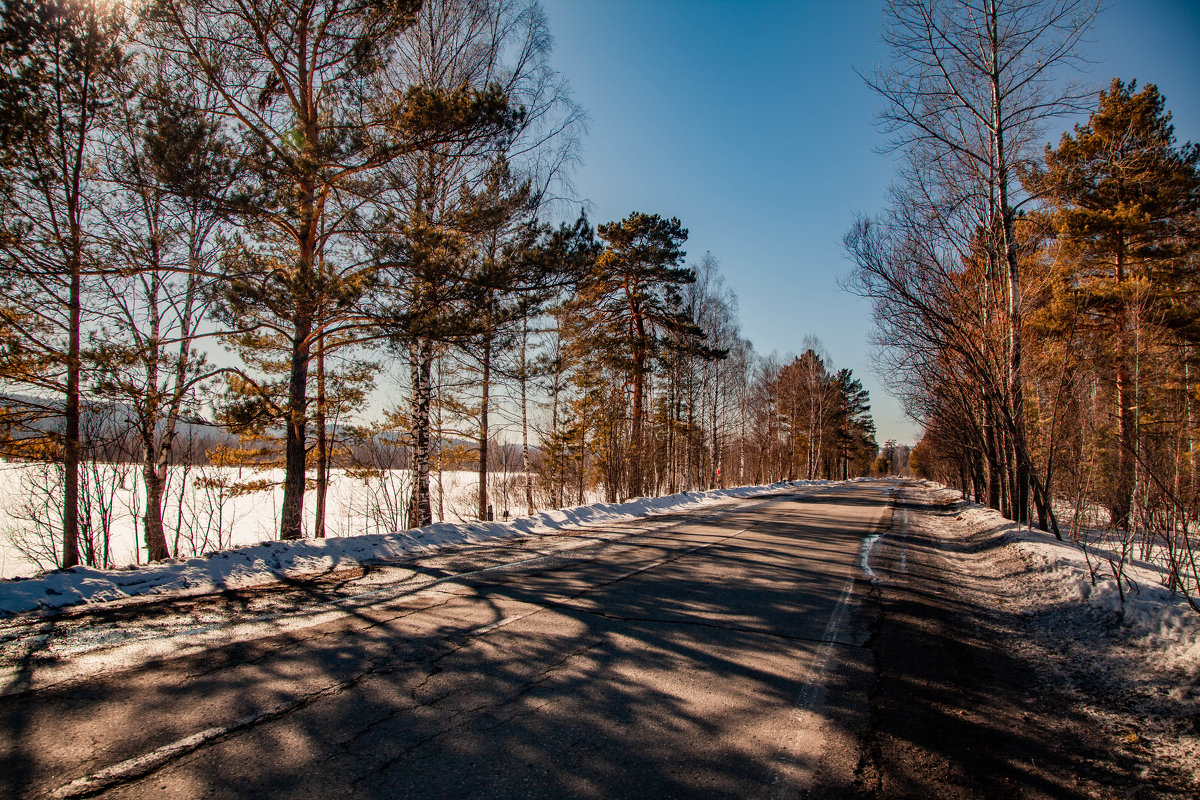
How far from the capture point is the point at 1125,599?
5047 millimetres

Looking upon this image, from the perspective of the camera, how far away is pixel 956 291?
13.2 m

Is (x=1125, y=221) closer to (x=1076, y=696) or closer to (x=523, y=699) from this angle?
(x=1076, y=696)

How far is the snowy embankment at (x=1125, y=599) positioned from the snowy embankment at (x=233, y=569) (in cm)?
838

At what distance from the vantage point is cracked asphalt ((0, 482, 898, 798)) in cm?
251

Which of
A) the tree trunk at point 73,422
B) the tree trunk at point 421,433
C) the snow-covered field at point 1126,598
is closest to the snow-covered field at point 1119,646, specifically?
the snow-covered field at point 1126,598

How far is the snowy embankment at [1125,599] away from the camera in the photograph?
4.17 meters

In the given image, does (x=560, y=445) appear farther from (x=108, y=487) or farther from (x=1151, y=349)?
(x=1151, y=349)

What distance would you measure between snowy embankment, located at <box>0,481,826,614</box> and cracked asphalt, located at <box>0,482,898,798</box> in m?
0.62

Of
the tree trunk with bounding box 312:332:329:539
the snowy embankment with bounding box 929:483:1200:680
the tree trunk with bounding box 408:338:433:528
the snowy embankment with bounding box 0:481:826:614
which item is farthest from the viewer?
the tree trunk with bounding box 408:338:433:528

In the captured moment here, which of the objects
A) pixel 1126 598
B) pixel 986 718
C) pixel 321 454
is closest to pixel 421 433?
pixel 321 454

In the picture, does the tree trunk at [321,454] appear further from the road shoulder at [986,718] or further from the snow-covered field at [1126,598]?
the snow-covered field at [1126,598]

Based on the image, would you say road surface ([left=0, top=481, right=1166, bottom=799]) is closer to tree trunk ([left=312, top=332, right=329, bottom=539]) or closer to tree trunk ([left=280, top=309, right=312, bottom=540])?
tree trunk ([left=280, top=309, right=312, bottom=540])

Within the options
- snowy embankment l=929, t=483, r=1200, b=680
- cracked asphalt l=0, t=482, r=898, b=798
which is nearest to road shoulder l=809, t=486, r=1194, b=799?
cracked asphalt l=0, t=482, r=898, b=798

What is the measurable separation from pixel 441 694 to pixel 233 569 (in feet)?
14.7
